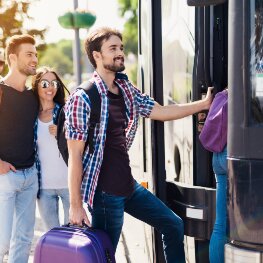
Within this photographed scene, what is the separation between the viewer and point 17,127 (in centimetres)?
434

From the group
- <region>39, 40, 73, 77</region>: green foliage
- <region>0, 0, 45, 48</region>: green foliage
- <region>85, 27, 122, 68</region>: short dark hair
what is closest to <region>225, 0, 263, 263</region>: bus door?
<region>85, 27, 122, 68</region>: short dark hair

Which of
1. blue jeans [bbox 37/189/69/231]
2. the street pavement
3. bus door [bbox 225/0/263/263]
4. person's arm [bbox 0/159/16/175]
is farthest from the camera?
the street pavement

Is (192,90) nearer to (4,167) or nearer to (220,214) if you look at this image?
(220,214)

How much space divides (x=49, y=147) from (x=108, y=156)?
3.24 feet

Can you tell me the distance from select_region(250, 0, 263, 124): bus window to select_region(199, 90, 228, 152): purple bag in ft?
1.29

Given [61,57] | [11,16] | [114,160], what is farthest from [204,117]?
[61,57]

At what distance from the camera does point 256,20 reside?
3.02 metres

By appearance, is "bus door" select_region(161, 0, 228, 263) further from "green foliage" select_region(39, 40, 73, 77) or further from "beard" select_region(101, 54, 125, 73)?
"green foliage" select_region(39, 40, 73, 77)

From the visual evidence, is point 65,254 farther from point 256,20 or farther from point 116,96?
point 256,20

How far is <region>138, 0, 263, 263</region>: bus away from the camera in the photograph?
3002 mm

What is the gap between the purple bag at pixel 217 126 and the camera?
3.42m

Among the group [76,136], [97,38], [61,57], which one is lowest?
[76,136]

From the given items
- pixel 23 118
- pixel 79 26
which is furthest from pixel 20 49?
pixel 79 26

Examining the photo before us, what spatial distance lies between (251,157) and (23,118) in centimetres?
193
